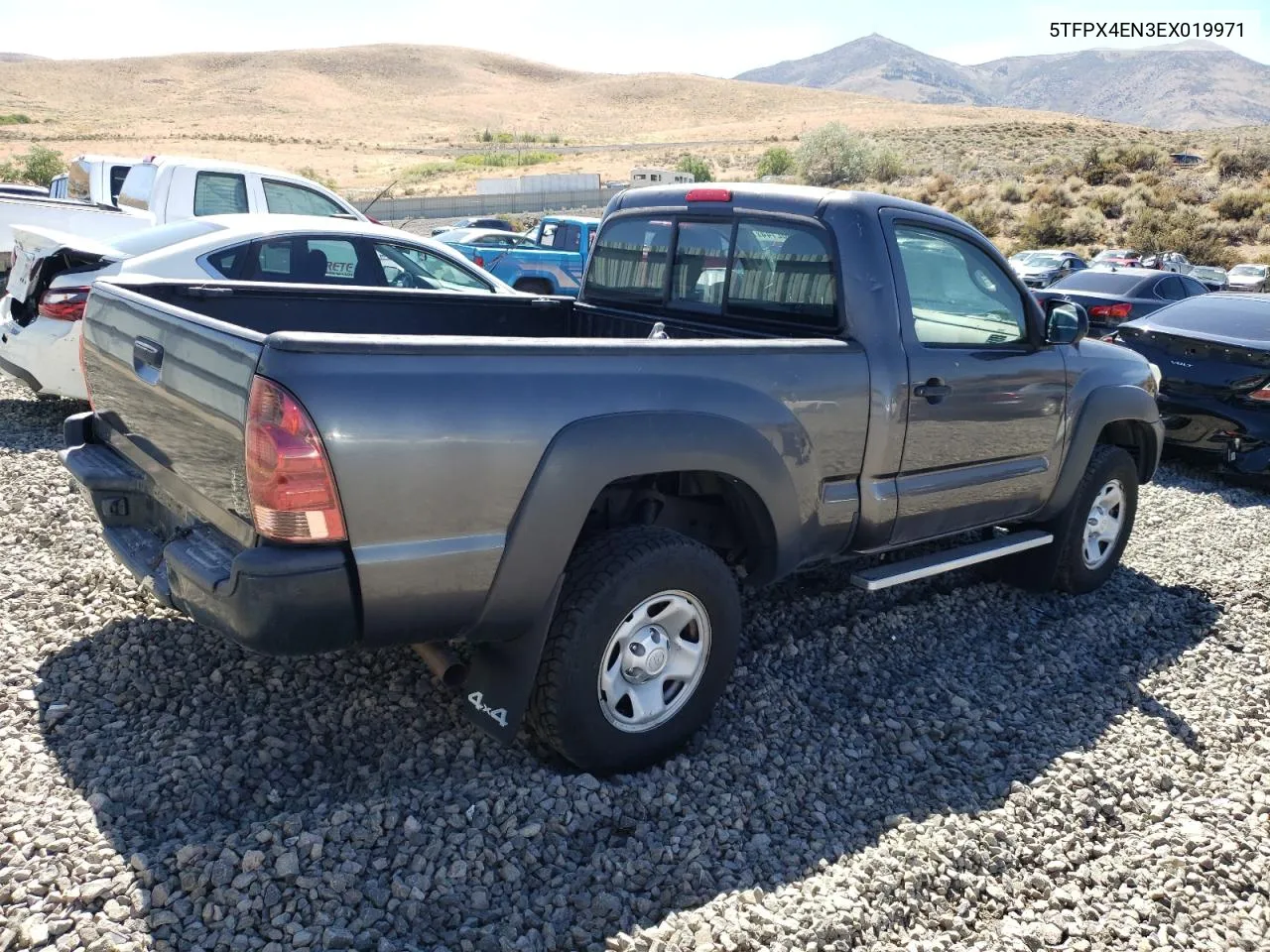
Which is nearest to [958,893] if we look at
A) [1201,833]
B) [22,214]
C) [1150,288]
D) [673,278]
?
[1201,833]

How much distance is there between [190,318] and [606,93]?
146 metres

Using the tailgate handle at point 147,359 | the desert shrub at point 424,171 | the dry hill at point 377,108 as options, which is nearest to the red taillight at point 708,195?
the tailgate handle at point 147,359

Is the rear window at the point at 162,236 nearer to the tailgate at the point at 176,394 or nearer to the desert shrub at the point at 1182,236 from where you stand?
the tailgate at the point at 176,394

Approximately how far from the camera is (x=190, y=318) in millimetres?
3092

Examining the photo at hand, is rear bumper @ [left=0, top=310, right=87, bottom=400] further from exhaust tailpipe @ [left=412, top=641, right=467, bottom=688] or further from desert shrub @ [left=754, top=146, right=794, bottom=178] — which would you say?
desert shrub @ [left=754, top=146, right=794, bottom=178]

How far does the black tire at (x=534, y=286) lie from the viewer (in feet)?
45.5

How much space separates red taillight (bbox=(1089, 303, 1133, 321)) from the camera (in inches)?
515

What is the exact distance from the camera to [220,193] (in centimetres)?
1045

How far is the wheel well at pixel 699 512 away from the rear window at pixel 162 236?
5034 millimetres

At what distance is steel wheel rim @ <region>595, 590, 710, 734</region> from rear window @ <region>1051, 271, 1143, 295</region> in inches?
500

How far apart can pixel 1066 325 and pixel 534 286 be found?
10.3 metres

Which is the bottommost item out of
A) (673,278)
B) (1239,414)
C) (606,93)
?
(1239,414)

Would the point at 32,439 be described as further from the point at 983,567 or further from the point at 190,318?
the point at 983,567

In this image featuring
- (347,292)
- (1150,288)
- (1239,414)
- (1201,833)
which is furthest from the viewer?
(1150,288)
